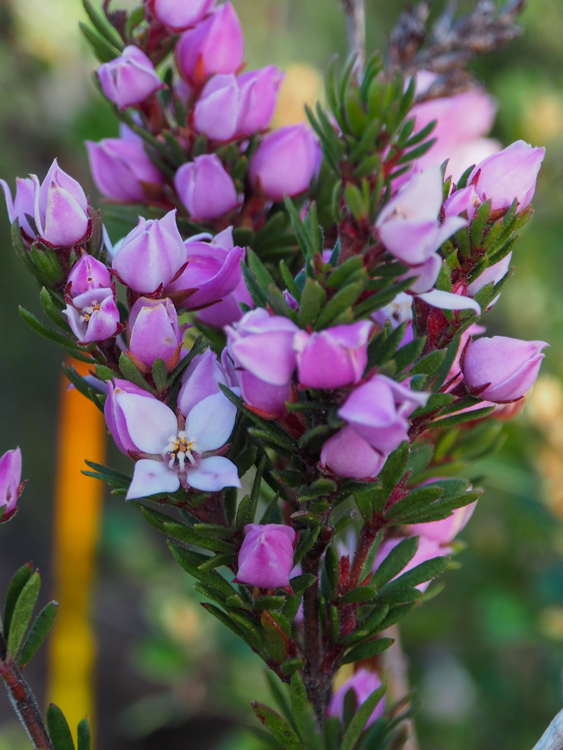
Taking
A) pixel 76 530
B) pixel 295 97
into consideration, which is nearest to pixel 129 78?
pixel 295 97

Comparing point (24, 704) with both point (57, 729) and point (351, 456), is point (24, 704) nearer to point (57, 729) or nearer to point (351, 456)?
point (57, 729)

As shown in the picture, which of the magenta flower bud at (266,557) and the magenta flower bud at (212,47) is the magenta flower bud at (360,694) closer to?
the magenta flower bud at (266,557)

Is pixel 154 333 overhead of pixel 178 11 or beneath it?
beneath

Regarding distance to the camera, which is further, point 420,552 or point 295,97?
point 295,97

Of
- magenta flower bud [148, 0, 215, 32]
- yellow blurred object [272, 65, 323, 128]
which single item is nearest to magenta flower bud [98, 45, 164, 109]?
magenta flower bud [148, 0, 215, 32]

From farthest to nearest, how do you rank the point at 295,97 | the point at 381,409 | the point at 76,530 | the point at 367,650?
the point at 76,530
the point at 295,97
the point at 367,650
the point at 381,409

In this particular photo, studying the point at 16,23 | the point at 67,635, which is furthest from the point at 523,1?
the point at 67,635

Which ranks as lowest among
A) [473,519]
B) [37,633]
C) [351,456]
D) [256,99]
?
[473,519]
